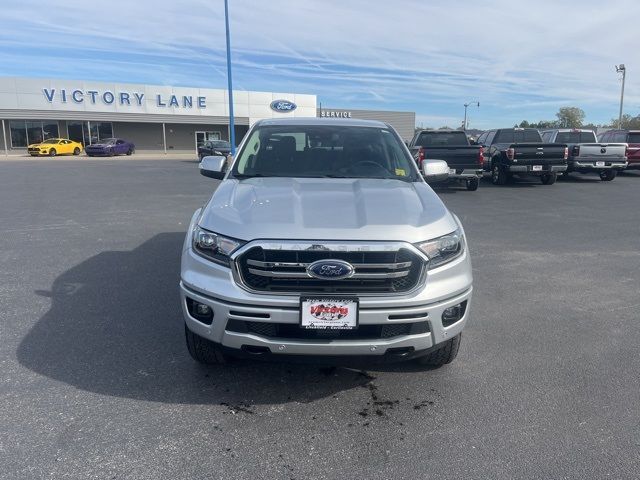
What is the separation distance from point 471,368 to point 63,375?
2.98m

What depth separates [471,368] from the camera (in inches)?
156

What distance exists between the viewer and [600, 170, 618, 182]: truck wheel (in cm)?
1912

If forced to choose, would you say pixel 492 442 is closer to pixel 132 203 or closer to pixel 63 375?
pixel 63 375

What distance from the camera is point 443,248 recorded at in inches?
132

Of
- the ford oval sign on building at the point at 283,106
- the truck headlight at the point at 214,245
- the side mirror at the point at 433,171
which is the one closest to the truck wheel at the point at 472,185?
the side mirror at the point at 433,171

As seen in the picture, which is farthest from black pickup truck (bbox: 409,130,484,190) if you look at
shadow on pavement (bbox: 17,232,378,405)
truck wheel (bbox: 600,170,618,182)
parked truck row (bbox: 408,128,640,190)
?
shadow on pavement (bbox: 17,232,378,405)

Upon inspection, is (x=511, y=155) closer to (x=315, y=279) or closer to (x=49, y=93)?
(x=315, y=279)

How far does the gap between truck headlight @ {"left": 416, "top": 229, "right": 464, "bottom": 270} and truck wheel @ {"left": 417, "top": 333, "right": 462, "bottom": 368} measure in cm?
61

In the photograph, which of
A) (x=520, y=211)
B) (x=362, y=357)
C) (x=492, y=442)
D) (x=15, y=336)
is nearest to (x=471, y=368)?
(x=492, y=442)

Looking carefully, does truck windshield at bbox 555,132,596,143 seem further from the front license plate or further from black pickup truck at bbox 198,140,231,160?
the front license plate

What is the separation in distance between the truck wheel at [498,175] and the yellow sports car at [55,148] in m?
35.9

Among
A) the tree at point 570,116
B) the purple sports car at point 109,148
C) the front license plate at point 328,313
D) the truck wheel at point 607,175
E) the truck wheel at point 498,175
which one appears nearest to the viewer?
the front license plate at point 328,313

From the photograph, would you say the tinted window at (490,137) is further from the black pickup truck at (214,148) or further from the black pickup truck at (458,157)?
the black pickup truck at (214,148)

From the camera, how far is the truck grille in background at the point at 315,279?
3115 mm
